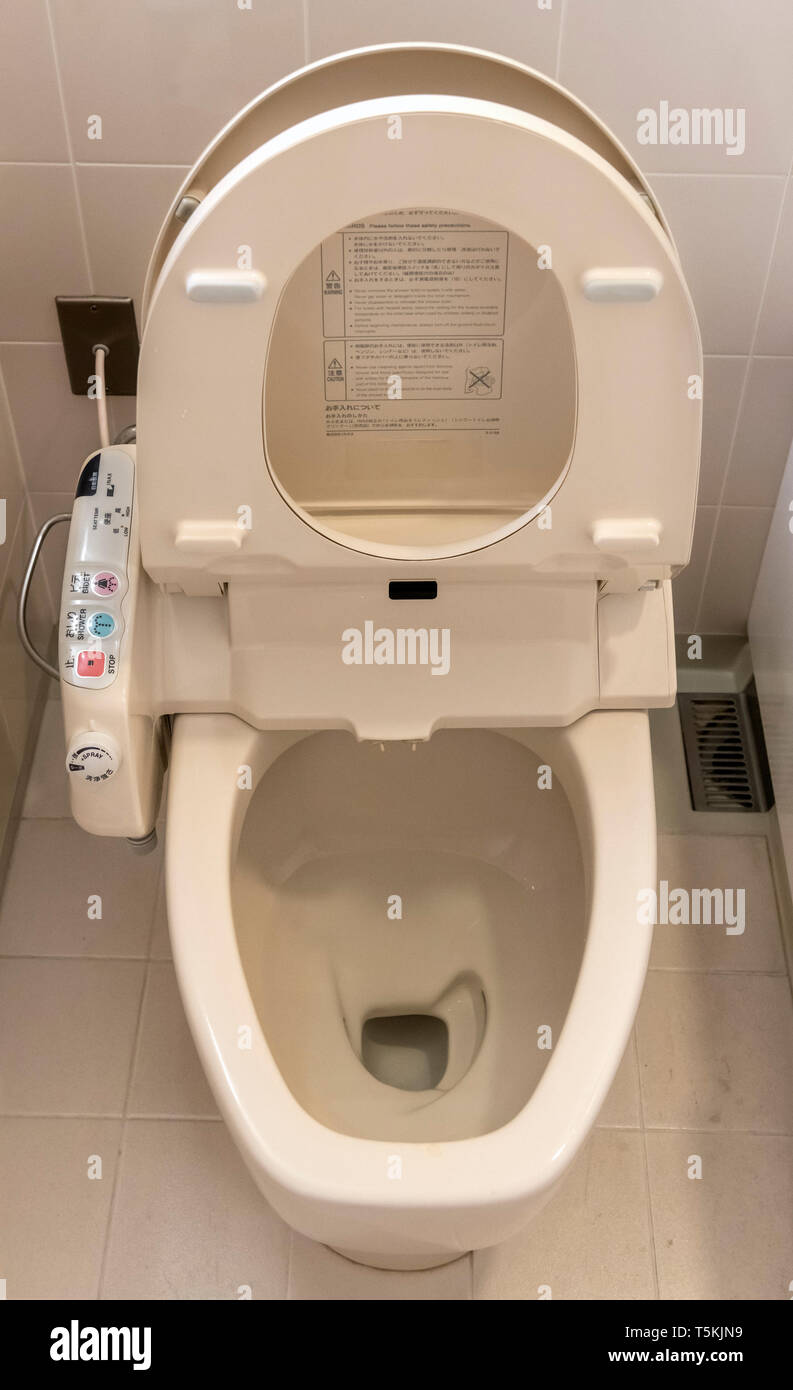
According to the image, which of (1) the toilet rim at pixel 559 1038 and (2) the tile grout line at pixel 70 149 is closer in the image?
(1) the toilet rim at pixel 559 1038

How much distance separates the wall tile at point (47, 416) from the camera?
1.12 metres

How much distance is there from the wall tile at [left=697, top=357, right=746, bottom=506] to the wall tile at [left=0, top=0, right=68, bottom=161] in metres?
0.60

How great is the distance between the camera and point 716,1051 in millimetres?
1174

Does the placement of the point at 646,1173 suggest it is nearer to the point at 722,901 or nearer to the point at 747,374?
the point at 722,901

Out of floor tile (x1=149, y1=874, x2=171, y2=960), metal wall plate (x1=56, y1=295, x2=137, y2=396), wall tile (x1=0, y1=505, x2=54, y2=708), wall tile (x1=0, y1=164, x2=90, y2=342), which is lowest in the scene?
floor tile (x1=149, y1=874, x2=171, y2=960)

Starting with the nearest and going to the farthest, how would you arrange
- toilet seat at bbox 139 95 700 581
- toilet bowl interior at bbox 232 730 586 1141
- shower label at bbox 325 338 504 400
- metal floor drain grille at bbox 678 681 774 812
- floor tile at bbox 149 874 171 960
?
toilet seat at bbox 139 95 700 581, shower label at bbox 325 338 504 400, toilet bowl interior at bbox 232 730 586 1141, floor tile at bbox 149 874 171 960, metal floor drain grille at bbox 678 681 774 812

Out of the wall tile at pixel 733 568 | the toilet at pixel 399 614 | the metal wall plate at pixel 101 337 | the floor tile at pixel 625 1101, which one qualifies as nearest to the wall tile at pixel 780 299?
the wall tile at pixel 733 568

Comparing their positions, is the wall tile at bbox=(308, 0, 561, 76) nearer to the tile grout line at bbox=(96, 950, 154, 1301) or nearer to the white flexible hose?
the white flexible hose

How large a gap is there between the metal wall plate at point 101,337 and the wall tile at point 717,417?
527 millimetres

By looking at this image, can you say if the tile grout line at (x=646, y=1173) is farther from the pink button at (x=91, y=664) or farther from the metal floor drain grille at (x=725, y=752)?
the pink button at (x=91, y=664)

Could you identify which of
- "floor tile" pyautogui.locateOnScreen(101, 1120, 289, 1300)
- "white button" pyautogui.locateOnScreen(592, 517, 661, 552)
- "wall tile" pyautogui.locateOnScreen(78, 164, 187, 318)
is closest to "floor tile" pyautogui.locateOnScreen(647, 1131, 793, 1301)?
"floor tile" pyautogui.locateOnScreen(101, 1120, 289, 1300)

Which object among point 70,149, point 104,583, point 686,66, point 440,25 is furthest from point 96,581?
point 686,66

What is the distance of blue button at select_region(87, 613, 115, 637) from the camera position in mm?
858
